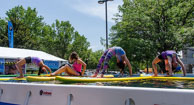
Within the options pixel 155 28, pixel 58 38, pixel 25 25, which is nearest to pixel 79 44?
pixel 58 38

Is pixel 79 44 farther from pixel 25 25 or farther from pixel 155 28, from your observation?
pixel 155 28

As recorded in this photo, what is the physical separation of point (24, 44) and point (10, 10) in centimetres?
902

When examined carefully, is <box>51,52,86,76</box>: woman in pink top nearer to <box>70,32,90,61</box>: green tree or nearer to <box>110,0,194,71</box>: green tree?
<box>110,0,194,71</box>: green tree

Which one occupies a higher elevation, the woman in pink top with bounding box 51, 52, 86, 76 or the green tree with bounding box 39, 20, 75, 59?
the green tree with bounding box 39, 20, 75, 59

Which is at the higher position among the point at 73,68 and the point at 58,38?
the point at 58,38

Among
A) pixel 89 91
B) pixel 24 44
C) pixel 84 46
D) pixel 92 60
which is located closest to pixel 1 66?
pixel 89 91

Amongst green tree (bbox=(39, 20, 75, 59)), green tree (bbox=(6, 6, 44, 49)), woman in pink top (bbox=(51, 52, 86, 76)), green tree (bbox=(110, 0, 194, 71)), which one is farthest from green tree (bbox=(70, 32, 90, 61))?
woman in pink top (bbox=(51, 52, 86, 76))

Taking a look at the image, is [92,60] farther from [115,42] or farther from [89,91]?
[89,91]

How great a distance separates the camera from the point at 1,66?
15.7 meters

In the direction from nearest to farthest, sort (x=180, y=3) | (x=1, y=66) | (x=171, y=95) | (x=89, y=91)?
1. (x=171, y=95)
2. (x=89, y=91)
3. (x=1, y=66)
4. (x=180, y=3)

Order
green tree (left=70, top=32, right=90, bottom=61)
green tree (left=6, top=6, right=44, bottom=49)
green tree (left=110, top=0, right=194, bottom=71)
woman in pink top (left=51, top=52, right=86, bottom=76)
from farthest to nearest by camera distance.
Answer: green tree (left=70, top=32, right=90, bottom=61) → green tree (left=6, top=6, right=44, bottom=49) → green tree (left=110, top=0, right=194, bottom=71) → woman in pink top (left=51, top=52, right=86, bottom=76)

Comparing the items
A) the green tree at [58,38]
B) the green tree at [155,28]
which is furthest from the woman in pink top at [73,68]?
the green tree at [58,38]

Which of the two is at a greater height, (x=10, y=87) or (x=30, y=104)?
(x=10, y=87)

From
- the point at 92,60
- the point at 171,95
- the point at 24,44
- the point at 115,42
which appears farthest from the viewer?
the point at 92,60
